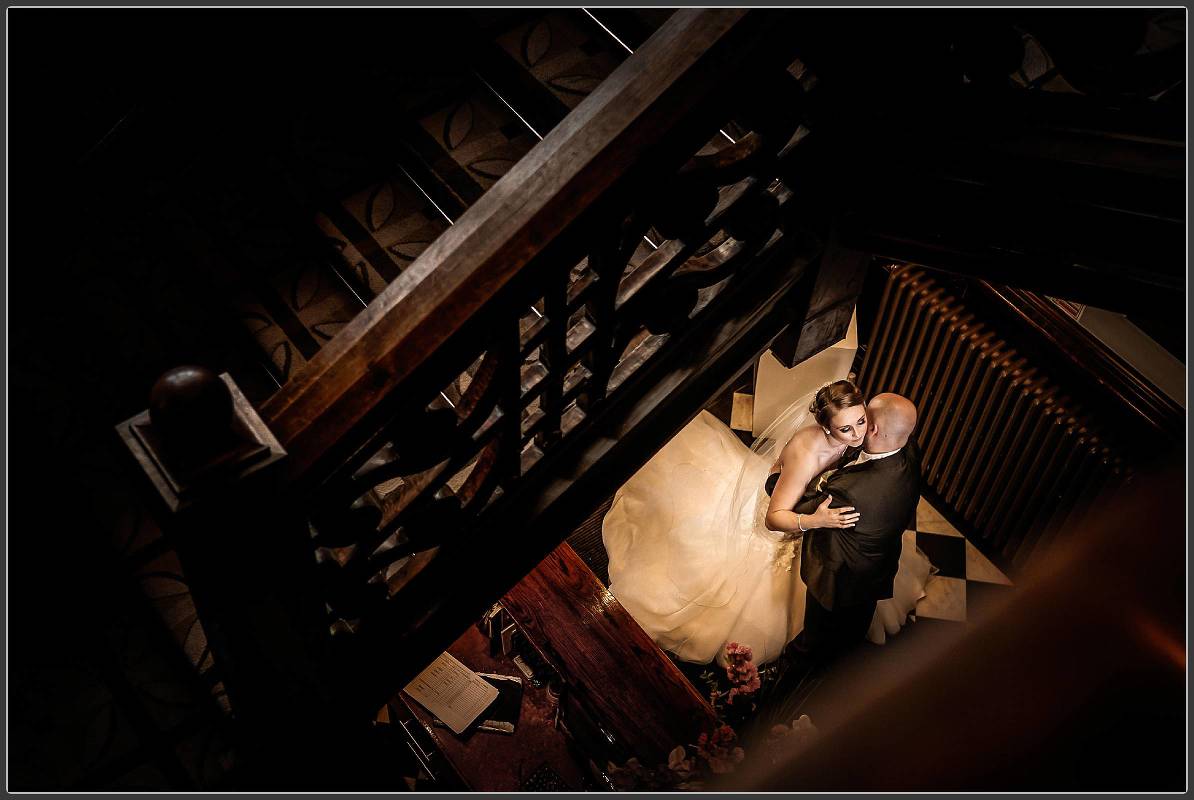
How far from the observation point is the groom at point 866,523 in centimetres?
453

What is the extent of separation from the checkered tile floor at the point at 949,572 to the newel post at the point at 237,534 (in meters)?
4.18

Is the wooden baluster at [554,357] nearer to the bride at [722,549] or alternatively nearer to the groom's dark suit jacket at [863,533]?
the bride at [722,549]

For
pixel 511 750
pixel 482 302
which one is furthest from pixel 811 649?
pixel 482 302

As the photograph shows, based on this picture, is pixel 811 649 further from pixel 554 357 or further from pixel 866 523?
pixel 554 357

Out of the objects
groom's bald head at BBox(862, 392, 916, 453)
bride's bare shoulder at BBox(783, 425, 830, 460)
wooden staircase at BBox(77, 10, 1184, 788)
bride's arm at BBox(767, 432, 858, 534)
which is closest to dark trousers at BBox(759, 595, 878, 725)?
bride's arm at BBox(767, 432, 858, 534)

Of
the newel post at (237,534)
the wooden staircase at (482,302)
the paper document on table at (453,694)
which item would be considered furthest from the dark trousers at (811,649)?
the newel post at (237,534)

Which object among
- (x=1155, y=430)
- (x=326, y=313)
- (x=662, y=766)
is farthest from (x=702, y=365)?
(x=1155, y=430)

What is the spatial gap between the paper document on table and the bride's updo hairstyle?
2231 millimetres

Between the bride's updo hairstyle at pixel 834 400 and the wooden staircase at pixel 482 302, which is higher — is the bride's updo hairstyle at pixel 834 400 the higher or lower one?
the lower one

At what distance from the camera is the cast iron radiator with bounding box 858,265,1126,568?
4812mm

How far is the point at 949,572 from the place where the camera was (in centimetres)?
566

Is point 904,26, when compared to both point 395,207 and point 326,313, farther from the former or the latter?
point 326,313

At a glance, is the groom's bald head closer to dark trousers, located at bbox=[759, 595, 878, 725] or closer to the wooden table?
dark trousers, located at bbox=[759, 595, 878, 725]

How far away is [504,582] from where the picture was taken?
9.78ft
